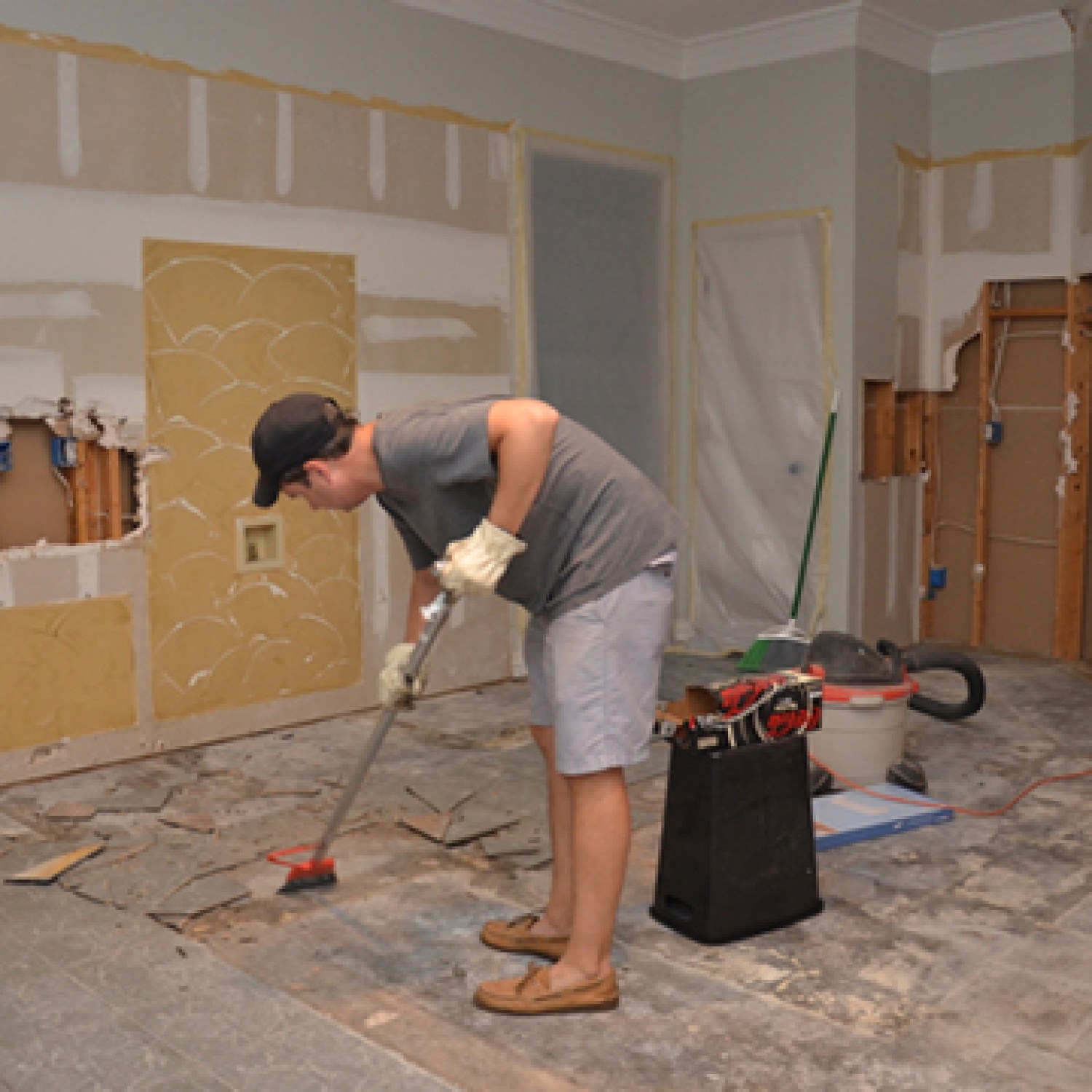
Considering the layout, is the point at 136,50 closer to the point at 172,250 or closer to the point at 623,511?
the point at 172,250

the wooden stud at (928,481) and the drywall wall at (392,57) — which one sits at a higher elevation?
the drywall wall at (392,57)

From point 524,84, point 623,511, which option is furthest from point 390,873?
point 524,84

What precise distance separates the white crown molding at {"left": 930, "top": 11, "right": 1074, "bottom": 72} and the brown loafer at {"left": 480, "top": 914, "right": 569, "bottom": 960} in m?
4.52

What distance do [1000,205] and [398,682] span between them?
4.27 m

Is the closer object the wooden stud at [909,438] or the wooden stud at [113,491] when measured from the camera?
the wooden stud at [113,491]

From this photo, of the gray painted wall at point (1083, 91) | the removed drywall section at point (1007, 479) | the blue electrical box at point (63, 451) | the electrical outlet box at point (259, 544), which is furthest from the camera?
the removed drywall section at point (1007, 479)

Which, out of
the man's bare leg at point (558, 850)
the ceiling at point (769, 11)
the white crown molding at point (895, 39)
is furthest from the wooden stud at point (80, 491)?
the white crown molding at point (895, 39)

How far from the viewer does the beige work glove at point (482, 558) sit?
220 cm

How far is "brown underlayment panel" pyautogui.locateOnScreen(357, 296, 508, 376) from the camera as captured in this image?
4648mm

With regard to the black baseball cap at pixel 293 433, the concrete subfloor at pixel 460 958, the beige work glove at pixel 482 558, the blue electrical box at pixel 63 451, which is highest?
the black baseball cap at pixel 293 433

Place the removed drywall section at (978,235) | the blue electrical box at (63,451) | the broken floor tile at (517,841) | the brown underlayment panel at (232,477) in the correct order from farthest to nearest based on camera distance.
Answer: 1. the removed drywall section at (978,235)
2. the brown underlayment panel at (232,477)
3. the blue electrical box at (63,451)
4. the broken floor tile at (517,841)

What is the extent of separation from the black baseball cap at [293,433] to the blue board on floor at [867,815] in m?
1.71

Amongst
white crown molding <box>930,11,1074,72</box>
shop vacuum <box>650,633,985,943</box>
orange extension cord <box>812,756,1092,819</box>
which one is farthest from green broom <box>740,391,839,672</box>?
white crown molding <box>930,11,1074,72</box>

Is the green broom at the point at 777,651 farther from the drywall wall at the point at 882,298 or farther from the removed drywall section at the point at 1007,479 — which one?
the removed drywall section at the point at 1007,479
